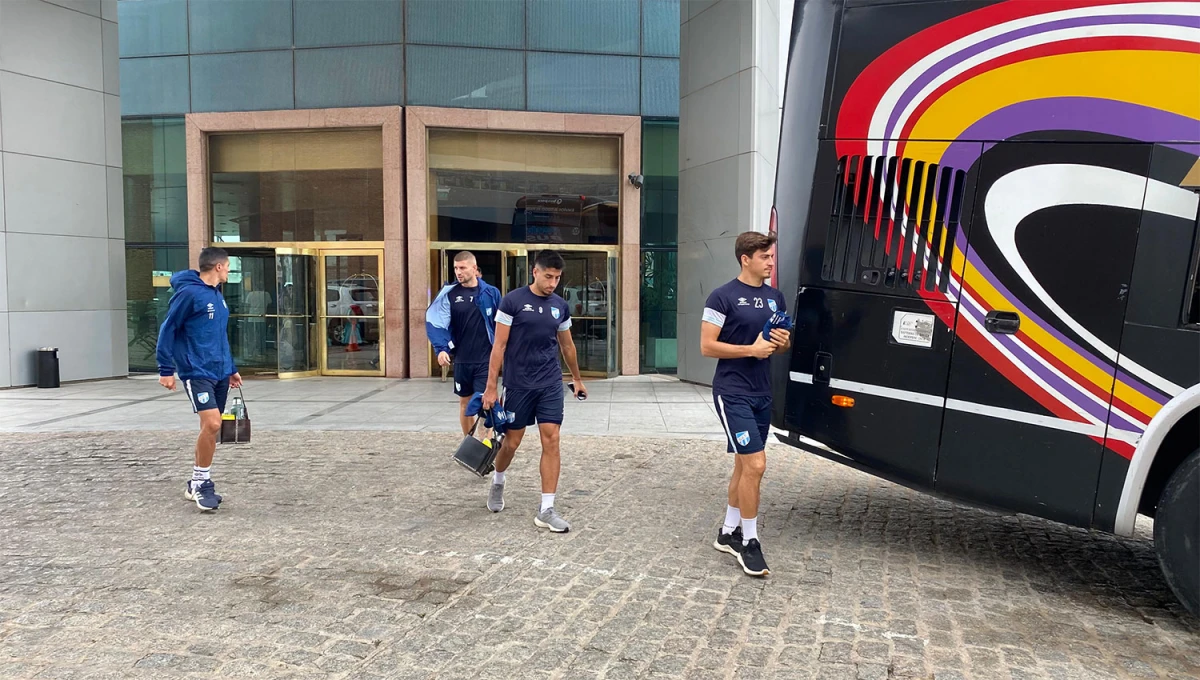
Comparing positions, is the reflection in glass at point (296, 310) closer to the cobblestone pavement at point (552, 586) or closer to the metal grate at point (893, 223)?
the cobblestone pavement at point (552, 586)

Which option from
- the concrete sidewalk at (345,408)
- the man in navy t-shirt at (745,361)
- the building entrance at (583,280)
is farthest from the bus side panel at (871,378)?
the building entrance at (583,280)

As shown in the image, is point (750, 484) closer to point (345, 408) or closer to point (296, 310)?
point (345, 408)

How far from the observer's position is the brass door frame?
51.5 ft

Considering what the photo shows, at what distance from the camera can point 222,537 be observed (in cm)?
552

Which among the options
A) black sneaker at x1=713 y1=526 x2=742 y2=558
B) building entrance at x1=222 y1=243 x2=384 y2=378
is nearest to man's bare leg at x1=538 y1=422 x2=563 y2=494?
black sneaker at x1=713 y1=526 x2=742 y2=558

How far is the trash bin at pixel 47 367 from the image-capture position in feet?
45.8

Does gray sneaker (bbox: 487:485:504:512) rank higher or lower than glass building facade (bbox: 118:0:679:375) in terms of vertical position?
lower

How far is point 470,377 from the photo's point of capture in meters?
7.62

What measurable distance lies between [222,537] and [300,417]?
5.59 meters

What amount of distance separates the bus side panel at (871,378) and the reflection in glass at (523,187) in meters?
11.2

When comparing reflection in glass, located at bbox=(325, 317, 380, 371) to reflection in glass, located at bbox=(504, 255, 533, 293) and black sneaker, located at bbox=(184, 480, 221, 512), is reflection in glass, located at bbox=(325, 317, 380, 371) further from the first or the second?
black sneaker, located at bbox=(184, 480, 221, 512)

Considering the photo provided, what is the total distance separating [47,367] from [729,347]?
1340 centimetres

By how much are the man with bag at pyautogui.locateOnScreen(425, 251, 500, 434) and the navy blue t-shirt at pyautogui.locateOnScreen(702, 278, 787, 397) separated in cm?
292

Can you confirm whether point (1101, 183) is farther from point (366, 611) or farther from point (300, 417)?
point (300, 417)
